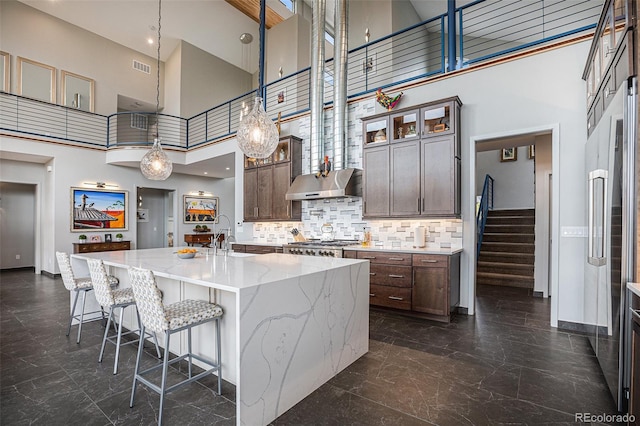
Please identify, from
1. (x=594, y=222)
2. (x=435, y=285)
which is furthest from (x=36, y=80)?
(x=594, y=222)

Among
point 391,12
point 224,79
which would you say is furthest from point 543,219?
point 224,79

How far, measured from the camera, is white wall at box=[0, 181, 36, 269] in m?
8.09

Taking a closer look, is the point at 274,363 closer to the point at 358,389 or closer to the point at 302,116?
the point at 358,389

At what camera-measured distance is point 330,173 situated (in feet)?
17.1

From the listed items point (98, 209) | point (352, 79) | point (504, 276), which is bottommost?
point (504, 276)

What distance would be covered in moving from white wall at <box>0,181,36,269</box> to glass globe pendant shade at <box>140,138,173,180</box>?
6.31 meters

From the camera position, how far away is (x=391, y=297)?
422 centimetres

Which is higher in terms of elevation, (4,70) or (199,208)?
(4,70)

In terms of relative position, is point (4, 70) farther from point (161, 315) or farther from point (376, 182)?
point (161, 315)

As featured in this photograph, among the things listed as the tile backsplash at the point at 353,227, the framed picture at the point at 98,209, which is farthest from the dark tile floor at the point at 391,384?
the framed picture at the point at 98,209

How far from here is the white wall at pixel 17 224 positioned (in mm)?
8094

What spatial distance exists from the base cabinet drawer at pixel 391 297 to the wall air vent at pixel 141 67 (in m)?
9.79

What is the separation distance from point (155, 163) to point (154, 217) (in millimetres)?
6776
